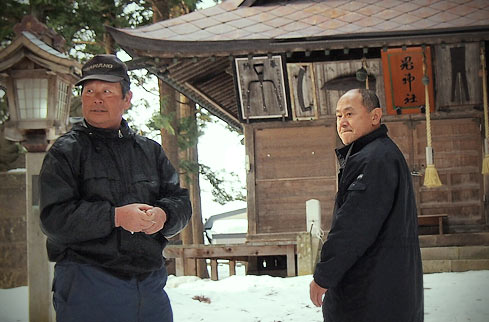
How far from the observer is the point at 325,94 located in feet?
42.5

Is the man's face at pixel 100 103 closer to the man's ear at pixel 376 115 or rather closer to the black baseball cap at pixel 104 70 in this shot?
the black baseball cap at pixel 104 70

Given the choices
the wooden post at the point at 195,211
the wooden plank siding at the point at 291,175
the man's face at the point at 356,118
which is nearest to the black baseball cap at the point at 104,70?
the man's face at the point at 356,118

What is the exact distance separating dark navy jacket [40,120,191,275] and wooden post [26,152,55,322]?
2507 millimetres

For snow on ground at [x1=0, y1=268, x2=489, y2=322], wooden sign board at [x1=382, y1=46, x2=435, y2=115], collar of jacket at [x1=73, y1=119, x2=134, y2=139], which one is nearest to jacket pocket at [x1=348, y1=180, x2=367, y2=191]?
collar of jacket at [x1=73, y1=119, x2=134, y2=139]

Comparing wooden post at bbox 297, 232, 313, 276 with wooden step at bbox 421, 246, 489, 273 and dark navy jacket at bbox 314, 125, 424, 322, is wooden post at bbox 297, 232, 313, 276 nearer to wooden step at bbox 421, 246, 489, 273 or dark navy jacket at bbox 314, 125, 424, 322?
wooden step at bbox 421, 246, 489, 273

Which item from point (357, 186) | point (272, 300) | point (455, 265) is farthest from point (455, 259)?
point (357, 186)

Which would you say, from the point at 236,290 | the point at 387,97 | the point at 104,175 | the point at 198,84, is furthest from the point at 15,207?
the point at 104,175

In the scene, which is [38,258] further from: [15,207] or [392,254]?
[15,207]

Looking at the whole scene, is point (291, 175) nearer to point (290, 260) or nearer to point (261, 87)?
point (261, 87)

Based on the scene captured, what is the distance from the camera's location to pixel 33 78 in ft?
18.1

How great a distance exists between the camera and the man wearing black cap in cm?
276

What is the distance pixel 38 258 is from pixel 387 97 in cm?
884

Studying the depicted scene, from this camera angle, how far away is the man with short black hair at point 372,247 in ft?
10.8

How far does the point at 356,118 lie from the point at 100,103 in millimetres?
1469
